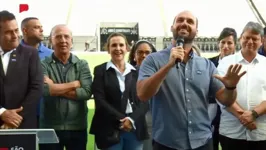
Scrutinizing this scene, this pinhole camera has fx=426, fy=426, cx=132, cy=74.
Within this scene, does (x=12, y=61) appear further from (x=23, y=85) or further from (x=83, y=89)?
(x=83, y=89)

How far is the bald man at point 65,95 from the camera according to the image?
388cm

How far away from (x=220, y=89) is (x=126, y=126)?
117 centimetres

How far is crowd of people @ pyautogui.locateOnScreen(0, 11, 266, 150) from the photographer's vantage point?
276cm

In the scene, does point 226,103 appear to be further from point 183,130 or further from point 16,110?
point 16,110

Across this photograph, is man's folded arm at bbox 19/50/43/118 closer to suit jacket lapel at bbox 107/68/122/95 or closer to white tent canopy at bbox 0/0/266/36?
suit jacket lapel at bbox 107/68/122/95

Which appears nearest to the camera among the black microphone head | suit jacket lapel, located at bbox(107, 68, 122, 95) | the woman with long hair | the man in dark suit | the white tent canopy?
the black microphone head

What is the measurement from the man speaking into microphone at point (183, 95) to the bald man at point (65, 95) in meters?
1.26

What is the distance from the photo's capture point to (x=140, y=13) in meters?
16.3

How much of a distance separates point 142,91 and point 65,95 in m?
1.39

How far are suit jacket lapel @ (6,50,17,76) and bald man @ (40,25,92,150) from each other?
1.40ft

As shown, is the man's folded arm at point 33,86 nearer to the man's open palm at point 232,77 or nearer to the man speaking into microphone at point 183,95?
the man speaking into microphone at point 183,95

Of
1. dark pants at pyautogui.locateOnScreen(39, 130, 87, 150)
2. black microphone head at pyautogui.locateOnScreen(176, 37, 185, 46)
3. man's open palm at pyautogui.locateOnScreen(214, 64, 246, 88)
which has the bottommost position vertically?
dark pants at pyautogui.locateOnScreen(39, 130, 87, 150)

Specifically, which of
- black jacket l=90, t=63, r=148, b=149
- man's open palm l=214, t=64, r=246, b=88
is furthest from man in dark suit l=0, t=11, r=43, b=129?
man's open palm l=214, t=64, r=246, b=88

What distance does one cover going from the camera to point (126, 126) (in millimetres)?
3785
